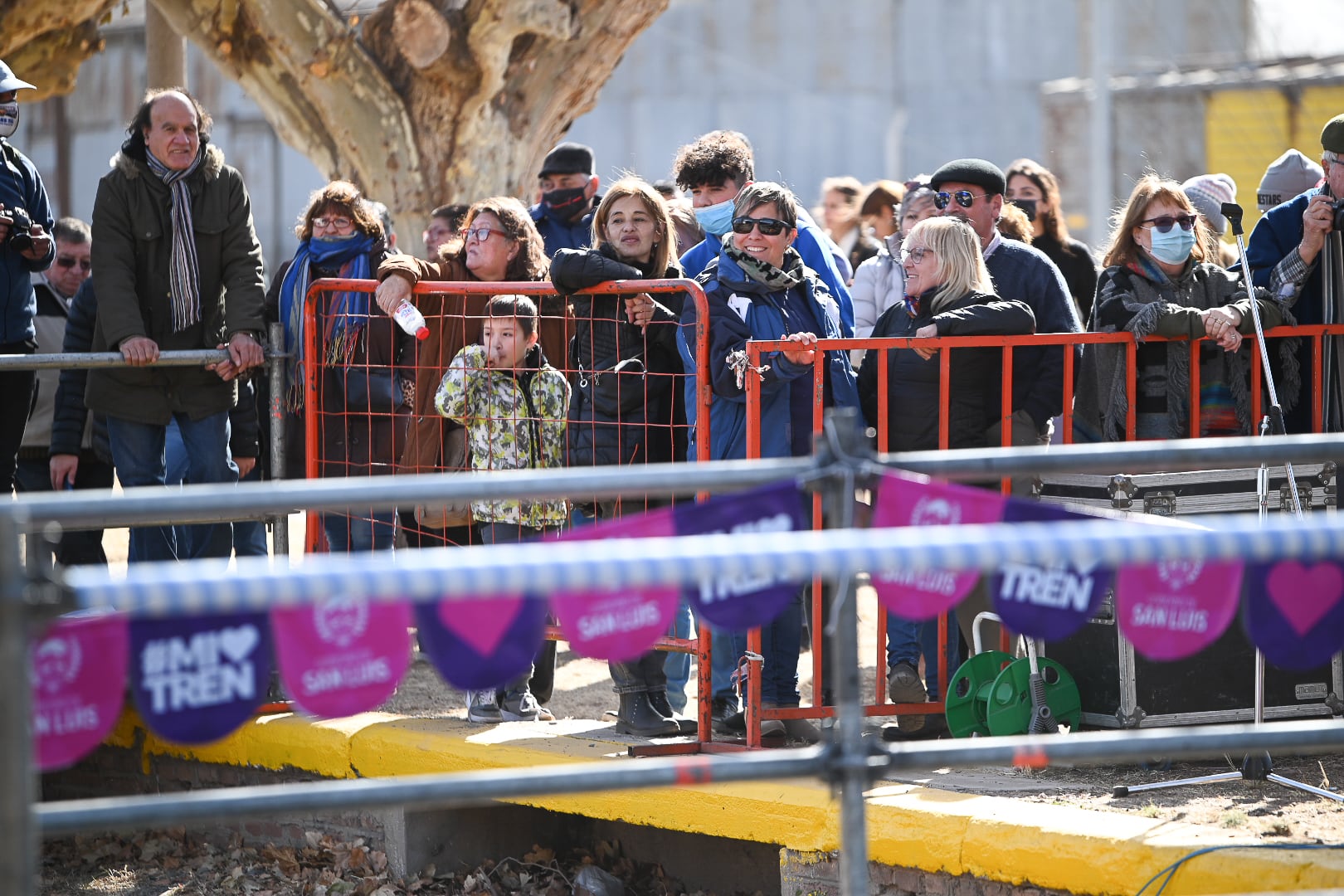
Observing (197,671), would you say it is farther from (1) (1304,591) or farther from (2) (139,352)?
(2) (139,352)

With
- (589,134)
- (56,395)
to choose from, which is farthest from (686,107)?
(56,395)

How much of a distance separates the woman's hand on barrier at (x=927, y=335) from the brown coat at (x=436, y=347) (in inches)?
55.9

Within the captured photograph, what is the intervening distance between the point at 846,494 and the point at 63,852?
4737 mm

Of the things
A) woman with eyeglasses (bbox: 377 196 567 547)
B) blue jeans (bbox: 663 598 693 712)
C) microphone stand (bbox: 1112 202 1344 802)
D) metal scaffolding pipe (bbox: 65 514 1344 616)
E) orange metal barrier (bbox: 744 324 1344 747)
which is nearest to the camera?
metal scaffolding pipe (bbox: 65 514 1344 616)

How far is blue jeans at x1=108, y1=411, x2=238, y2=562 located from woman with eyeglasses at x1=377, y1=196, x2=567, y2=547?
0.83m

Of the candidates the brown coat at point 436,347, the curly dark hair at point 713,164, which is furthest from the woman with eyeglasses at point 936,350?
the brown coat at point 436,347

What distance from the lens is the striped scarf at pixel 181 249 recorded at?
646cm

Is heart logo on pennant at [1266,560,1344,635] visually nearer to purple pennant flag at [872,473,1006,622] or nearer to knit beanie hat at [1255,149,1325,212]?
purple pennant flag at [872,473,1006,622]

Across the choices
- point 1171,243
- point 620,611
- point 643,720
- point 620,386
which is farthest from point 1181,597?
point 1171,243

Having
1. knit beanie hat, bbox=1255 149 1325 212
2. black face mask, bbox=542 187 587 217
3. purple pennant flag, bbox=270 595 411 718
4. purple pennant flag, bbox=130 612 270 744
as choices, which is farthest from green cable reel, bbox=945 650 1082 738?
black face mask, bbox=542 187 587 217

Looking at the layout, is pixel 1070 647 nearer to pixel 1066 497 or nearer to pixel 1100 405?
pixel 1066 497

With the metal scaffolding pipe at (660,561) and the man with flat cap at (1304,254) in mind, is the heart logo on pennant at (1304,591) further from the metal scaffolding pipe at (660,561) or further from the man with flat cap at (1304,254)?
the man with flat cap at (1304,254)

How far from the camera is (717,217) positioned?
6.21m

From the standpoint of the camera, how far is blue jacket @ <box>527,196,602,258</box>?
25.1 feet
